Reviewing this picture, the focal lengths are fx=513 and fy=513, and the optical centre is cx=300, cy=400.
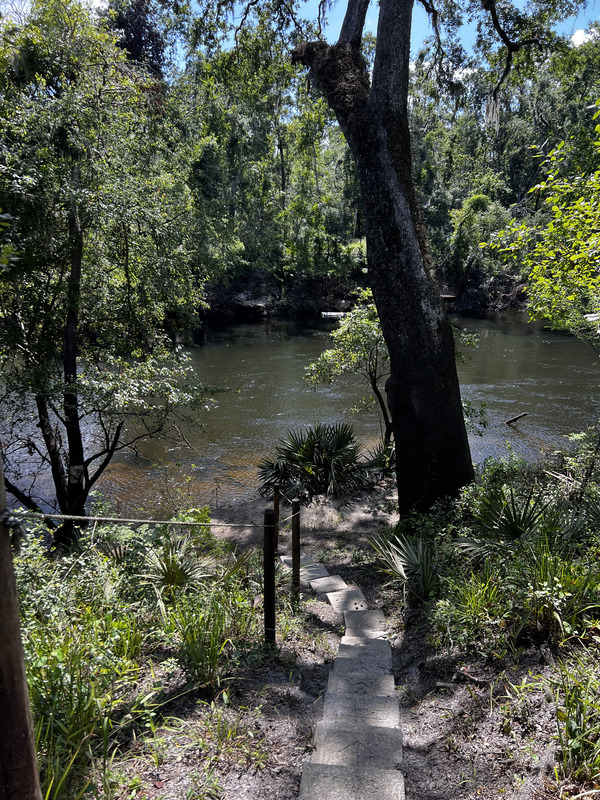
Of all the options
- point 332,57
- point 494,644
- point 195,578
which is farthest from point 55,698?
point 332,57

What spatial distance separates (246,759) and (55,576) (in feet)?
6.77

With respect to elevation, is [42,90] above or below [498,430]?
above

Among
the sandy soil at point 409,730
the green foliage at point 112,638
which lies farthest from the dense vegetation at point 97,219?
the sandy soil at point 409,730

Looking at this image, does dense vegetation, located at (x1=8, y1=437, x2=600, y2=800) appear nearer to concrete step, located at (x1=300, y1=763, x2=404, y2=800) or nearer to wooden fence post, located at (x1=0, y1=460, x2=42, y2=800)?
concrete step, located at (x1=300, y1=763, x2=404, y2=800)

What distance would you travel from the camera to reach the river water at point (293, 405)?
12.0 meters

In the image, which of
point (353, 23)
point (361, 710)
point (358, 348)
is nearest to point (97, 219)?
point (353, 23)

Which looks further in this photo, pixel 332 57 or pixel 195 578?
pixel 332 57

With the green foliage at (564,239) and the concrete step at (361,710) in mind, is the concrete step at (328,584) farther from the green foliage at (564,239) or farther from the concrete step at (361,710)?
the green foliage at (564,239)

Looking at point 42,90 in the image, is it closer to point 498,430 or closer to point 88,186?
point 88,186

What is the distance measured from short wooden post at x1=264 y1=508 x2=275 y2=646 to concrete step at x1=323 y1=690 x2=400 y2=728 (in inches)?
26.2

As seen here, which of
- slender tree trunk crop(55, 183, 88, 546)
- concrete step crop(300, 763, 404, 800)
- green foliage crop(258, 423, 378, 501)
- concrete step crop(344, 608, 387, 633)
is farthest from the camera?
green foliage crop(258, 423, 378, 501)

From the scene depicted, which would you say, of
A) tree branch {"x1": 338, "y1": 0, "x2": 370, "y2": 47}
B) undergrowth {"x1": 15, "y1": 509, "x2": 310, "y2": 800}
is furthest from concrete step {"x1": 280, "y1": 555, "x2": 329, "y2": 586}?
tree branch {"x1": 338, "y1": 0, "x2": 370, "y2": 47}

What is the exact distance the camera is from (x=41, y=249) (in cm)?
733

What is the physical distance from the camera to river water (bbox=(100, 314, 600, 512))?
1200 cm
